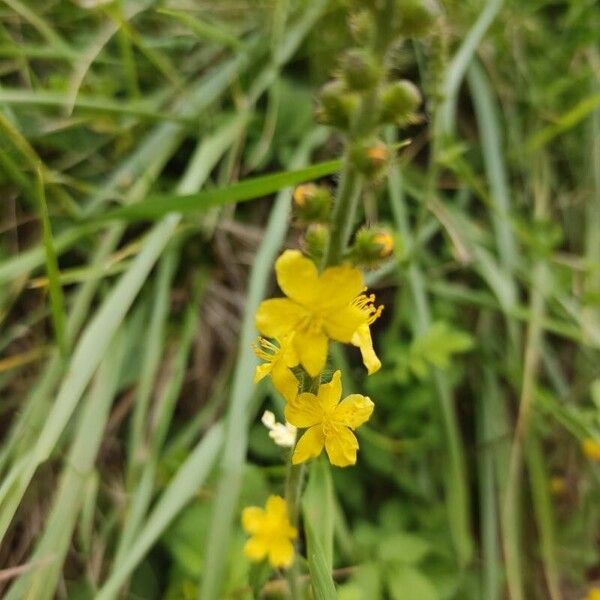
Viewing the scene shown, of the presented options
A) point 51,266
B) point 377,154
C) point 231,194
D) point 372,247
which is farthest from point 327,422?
point 51,266

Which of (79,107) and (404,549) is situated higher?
(79,107)

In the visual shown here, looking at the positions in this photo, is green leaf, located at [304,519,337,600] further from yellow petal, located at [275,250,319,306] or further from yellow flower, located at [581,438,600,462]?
yellow flower, located at [581,438,600,462]

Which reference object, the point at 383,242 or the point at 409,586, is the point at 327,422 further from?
the point at 409,586

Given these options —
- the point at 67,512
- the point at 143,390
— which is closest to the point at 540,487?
the point at 143,390

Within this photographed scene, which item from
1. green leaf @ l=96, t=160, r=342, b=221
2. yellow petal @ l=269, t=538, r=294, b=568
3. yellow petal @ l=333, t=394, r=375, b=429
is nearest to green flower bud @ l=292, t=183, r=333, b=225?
green leaf @ l=96, t=160, r=342, b=221

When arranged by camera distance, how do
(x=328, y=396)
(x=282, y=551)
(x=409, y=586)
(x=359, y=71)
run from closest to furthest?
(x=359, y=71) < (x=328, y=396) < (x=282, y=551) < (x=409, y=586)

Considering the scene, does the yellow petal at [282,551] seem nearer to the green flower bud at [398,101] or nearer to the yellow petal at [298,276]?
the yellow petal at [298,276]

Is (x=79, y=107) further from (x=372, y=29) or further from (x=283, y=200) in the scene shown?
(x=372, y=29)
